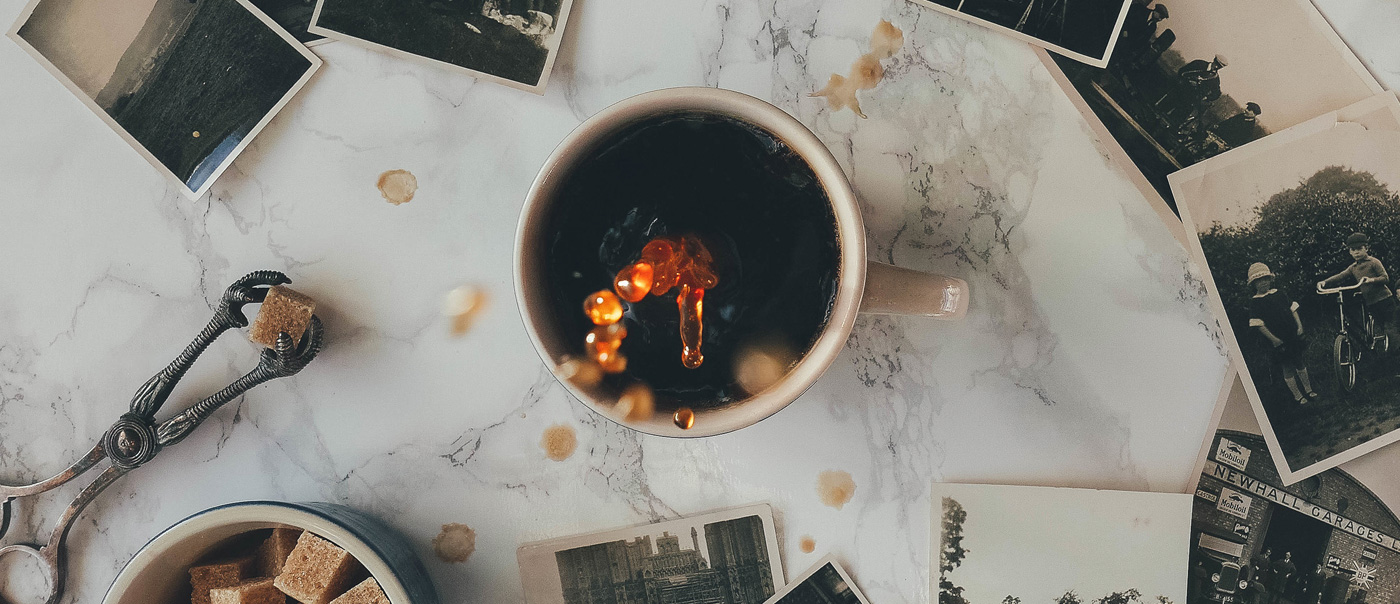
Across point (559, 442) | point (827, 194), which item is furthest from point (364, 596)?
point (827, 194)

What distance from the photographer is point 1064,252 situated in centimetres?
62

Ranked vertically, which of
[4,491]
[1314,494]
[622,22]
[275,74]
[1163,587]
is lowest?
[4,491]

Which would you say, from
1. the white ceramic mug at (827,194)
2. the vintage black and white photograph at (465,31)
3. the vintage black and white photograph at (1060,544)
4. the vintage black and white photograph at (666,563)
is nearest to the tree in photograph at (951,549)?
the vintage black and white photograph at (1060,544)

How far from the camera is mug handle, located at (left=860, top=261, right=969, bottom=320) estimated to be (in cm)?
48

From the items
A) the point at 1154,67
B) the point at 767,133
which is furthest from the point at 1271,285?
the point at 767,133

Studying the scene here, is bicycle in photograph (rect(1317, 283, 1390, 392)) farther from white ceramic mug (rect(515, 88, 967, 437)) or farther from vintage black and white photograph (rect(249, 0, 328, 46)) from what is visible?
Answer: vintage black and white photograph (rect(249, 0, 328, 46))

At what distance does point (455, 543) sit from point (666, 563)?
171mm

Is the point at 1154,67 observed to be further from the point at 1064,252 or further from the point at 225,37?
the point at 225,37

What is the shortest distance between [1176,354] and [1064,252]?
121mm

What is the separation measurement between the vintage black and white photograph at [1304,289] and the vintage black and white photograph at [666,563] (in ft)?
1.33

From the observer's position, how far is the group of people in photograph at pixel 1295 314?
61 cm

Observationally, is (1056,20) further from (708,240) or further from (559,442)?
(559,442)

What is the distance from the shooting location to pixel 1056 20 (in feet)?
1.99

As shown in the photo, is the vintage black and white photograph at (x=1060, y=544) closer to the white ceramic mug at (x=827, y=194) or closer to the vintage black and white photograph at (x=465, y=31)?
the white ceramic mug at (x=827, y=194)
